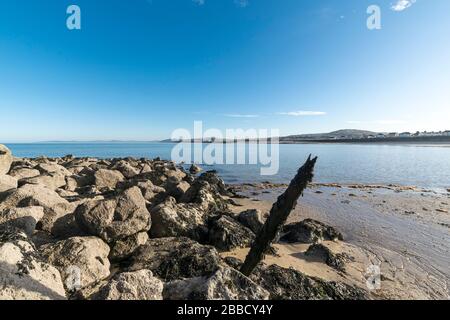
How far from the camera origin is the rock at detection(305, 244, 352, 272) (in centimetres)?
1005

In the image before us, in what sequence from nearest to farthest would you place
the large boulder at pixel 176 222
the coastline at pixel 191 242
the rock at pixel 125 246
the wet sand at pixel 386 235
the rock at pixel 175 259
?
the coastline at pixel 191 242
the rock at pixel 175 259
the rock at pixel 125 246
the wet sand at pixel 386 235
the large boulder at pixel 176 222

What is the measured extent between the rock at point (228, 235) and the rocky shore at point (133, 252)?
4cm

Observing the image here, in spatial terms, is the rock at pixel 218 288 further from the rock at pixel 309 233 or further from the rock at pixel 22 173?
the rock at pixel 22 173

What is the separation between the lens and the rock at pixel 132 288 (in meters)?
4.26

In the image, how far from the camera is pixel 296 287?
22.5 feet

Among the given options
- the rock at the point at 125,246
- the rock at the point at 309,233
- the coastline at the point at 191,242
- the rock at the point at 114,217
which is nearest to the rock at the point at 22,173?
the coastline at the point at 191,242

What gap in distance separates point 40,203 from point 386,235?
17.1 metres

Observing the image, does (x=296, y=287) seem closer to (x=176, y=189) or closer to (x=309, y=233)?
(x=309, y=233)

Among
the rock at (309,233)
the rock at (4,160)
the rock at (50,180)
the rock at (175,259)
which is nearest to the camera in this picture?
the rock at (175,259)

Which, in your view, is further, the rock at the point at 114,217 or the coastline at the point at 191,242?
the rock at the point at 114,217

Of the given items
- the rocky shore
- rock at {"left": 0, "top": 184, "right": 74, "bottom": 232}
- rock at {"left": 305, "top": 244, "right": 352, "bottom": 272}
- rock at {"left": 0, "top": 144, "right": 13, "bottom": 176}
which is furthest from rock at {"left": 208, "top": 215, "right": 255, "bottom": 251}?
rock at {"left": 0, "top": 144, "right": 13, "bottom": 176}
